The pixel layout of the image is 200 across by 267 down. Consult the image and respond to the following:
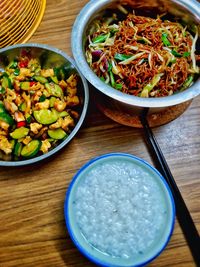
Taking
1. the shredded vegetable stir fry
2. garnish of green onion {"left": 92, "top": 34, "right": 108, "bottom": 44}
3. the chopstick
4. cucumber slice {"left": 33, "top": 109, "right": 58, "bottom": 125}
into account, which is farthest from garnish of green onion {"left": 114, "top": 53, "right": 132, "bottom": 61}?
cucumber slice {"left": 33, "top": 109, "right": 58, "bottom": 125}

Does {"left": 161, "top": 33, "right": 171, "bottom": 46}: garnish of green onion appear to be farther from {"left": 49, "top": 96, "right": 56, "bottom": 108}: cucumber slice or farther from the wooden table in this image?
{"left": 49, "top": 96, "right": 56, "bottom": 108}: cucumber slice

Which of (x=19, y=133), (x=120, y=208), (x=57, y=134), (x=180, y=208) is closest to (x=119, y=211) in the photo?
(x=120, y=208)

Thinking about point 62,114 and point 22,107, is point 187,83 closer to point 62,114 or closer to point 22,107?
point 62,114

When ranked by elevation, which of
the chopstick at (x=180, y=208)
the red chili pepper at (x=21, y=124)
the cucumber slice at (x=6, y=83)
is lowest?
the chopstick at (x=180, y=208)

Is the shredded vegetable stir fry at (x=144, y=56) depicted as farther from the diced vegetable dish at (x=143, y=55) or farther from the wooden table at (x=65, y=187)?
the wooden table at (x=65, y=187)

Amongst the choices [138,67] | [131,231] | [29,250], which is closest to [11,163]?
[29,250]

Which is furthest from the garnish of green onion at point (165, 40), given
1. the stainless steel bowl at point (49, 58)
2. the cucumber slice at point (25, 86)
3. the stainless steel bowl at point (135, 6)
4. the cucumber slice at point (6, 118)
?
the cucumber slice at point (6, 118)
